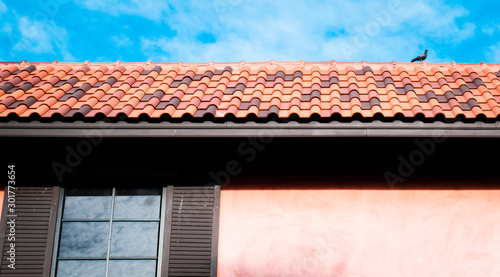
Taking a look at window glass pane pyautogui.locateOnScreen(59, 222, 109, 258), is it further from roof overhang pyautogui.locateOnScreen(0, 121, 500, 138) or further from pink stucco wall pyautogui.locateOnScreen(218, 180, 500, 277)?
pink stucco wall pyautogui.locateOnScreen(218, 180, 500, 277)

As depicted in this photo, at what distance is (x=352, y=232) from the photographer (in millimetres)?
4824

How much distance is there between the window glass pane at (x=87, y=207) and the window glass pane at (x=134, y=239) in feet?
0.62

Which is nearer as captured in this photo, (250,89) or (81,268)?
(81,268)

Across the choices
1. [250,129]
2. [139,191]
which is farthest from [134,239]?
[250,129]

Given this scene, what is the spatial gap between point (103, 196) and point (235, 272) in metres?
1.51

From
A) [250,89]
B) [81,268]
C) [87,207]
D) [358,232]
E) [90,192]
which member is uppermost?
[250,89]

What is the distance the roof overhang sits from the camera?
4578mm

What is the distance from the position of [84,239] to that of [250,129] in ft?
6.25

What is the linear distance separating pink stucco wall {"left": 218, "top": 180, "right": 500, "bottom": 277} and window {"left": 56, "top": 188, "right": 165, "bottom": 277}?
2.28 ft

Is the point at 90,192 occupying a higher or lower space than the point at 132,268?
higher

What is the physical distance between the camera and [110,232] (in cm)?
491

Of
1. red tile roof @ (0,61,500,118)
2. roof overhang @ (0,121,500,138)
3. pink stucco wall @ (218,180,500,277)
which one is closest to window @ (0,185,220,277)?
pink stucco wall @ (218,180,500,277)

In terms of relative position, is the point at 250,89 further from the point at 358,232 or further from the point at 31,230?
the point at 31,230

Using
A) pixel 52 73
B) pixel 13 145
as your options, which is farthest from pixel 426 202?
pixel 52 73
